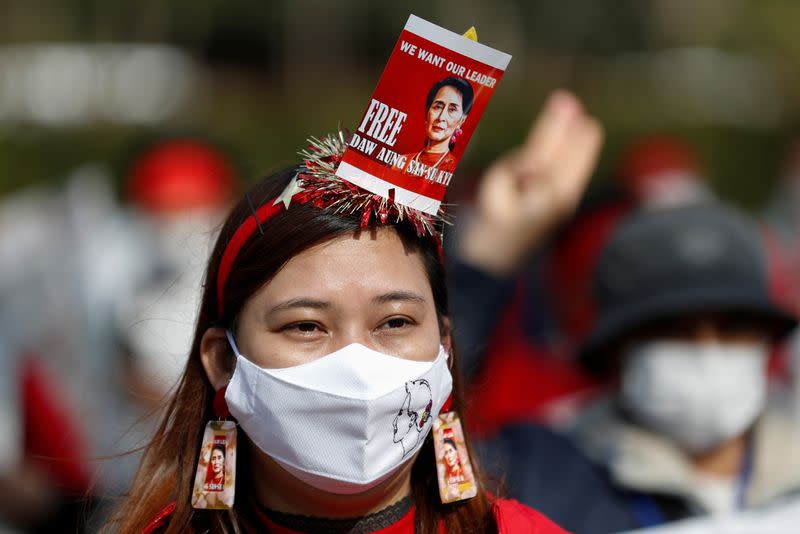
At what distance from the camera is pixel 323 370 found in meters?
2.57

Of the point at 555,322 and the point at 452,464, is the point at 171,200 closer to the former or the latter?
the point at 555,322

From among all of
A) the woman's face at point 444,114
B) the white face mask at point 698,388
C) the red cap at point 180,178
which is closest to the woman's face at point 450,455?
the woman's face at point 444,114

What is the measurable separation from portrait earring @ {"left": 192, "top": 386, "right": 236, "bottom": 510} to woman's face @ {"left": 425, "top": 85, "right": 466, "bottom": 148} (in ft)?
2.60

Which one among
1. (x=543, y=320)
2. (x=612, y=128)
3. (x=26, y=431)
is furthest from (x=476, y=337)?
(x=612, y=128)

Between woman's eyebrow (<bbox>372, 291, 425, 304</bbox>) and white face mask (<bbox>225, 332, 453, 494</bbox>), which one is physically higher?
woman's eyebrow (<bbox>372, 291, 425, 304</bbox>)

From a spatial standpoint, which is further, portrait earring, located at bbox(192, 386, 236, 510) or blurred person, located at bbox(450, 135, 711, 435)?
blurred person, located at bbox(450, 135, 711, 435)

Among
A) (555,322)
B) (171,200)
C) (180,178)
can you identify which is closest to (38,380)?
(171,200)

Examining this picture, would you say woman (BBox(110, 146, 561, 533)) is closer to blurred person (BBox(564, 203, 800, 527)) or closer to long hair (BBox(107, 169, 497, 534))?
long hair (BBox(107, 169, 497, 534))

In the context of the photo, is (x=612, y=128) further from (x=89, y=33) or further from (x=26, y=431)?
(x=26, y=431)

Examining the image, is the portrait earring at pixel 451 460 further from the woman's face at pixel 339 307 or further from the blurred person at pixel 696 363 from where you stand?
the blurred person at pixel 696 363

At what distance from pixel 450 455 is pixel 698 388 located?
146cm

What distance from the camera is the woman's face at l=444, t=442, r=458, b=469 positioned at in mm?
2775

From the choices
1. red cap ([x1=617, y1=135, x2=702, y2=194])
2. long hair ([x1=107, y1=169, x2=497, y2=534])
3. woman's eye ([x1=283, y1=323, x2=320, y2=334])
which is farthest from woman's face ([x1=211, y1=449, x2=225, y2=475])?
red cap ([x1=617, y1=135, x2=702, y2=194])

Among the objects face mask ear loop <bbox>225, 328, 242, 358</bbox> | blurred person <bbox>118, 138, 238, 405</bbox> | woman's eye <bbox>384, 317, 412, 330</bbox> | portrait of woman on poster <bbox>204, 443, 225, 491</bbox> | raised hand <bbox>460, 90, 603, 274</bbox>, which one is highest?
raised hand <bbox>460, 90, 603, 274</bbox>
